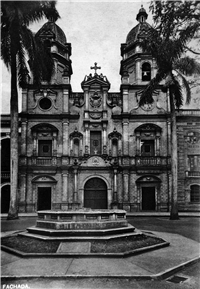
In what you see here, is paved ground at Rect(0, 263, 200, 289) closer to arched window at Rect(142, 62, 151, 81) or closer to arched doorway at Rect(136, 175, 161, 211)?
arched doorway at Rect(136, 175, 161, 211)

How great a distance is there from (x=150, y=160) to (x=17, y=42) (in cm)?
1412

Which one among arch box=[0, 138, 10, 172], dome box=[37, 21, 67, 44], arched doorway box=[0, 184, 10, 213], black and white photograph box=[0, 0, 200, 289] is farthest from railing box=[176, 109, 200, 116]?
arched doorway box=[0, 184, 10, 213]

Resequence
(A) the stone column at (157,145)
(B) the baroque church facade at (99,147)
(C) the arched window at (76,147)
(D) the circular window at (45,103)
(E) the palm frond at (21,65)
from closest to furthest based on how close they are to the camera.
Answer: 1. (E) the palm frond at (21,65)
2. (B) the baroque church facade at (99,147)
3. (A) the stone column at (157,145)
4. (C) the arched window at (76,147)
5. (D) the circular window at (45,103)

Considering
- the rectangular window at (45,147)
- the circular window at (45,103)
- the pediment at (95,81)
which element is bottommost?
the rectangular window at (45,147)

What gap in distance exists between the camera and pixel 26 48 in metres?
16.6

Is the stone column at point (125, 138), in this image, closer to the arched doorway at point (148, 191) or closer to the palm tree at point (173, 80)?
the arched doorway at point (148, 191)

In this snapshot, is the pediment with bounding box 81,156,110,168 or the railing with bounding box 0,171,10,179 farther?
the railing with bounding box 0,171,10,179

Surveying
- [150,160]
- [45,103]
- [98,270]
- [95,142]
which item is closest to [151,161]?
[150,160]

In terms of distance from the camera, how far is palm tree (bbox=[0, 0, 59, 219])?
15734mm

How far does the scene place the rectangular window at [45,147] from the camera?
24250 mm

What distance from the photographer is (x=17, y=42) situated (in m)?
16.2

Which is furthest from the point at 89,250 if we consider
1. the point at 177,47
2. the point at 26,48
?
the point at 26,48

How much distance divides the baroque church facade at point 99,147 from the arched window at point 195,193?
3.3 inches

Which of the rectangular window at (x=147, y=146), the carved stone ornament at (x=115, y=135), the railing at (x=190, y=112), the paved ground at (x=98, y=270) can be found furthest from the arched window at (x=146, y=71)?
the paved ground at (x=98, y=270)
